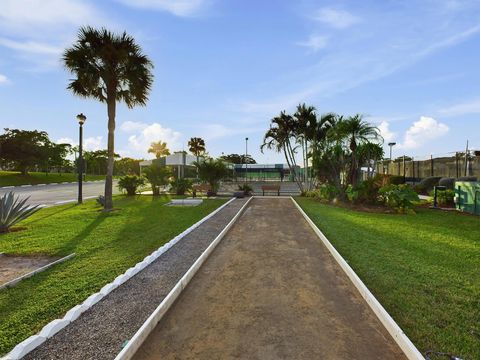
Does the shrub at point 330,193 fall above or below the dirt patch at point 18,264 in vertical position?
above

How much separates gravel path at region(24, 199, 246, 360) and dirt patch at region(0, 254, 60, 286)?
2.19 metres

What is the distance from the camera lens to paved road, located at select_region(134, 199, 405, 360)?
9.45 ft

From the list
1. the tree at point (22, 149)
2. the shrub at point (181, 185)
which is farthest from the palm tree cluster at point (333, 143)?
the tree at point (22, 149)

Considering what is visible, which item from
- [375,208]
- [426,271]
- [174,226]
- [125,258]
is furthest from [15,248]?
[375,208]

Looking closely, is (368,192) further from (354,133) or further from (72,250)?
(72,250)

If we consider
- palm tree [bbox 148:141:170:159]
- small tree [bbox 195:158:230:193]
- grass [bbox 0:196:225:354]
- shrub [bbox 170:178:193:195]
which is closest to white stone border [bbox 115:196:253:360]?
grass [bbox 0:196:225:354]

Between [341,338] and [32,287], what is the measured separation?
14.9 feet

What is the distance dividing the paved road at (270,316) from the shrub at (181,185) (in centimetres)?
1708

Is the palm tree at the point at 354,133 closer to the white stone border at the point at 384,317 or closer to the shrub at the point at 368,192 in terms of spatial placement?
the shrub at the point at 368,192

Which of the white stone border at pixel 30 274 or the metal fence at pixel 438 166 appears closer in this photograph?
the white stone border at pixel 30 274

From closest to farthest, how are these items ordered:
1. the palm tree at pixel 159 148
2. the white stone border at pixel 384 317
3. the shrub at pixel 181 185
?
the white stone border at pixel 384 317 → the shrub at pixel 181 185 → the palm tree at pixel 159 148

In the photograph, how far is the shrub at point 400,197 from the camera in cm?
1243

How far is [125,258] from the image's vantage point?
5.83 m

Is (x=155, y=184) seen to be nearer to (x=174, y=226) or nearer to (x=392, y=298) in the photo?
(x=174, y=226)
